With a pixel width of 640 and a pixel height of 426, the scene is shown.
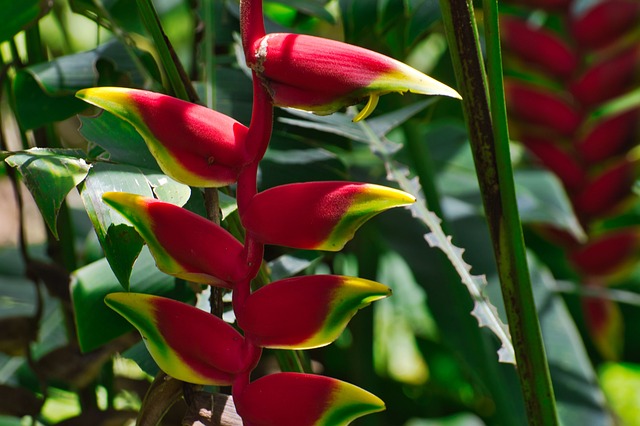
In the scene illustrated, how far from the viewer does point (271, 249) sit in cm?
55

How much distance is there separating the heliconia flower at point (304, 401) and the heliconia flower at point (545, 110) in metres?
0.85

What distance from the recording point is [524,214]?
2.31ft

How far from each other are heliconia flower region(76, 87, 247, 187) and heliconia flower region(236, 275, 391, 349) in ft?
0.15

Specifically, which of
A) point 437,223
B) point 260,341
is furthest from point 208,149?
point 437,223

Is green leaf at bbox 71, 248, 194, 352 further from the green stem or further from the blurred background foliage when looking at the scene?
the green stem

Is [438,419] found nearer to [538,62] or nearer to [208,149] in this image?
[538,62]

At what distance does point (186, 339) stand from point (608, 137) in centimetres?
89

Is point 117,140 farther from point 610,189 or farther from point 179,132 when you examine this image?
point 610,189

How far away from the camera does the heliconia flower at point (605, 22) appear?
3.41 feet

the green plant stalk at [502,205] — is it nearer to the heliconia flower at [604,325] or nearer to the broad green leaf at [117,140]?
the broad green leaf at [117,140]

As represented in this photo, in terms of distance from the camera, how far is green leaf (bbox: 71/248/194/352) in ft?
1.39

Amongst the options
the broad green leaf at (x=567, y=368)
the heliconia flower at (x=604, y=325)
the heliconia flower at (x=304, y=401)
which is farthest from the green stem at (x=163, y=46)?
the heliconia flower at (x=604, y=325)

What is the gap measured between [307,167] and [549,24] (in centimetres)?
76

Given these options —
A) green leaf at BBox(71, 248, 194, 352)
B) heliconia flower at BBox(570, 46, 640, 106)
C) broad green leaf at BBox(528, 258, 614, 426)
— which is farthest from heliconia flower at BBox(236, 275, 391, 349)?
heliconia flower at BBox(570, 46, 640, 106)
